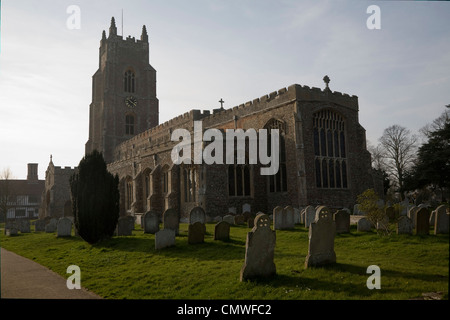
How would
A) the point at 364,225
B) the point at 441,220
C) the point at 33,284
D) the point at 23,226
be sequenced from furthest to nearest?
the point at 23,226
the point at 364,225
the point at 441,220
the point at 33,284

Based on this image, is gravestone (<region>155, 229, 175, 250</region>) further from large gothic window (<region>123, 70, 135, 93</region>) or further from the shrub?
large gothic window (<region>123, 70, 135, 93</region>)

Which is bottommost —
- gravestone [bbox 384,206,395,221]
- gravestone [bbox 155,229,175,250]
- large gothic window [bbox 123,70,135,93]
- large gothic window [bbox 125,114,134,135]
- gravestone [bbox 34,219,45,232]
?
gravestone [bbox 34,219,45,232]

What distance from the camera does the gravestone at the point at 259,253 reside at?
645cm

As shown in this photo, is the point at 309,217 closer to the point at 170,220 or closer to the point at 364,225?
the point at 364,225

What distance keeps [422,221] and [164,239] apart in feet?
23.2

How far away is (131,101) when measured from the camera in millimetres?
42438

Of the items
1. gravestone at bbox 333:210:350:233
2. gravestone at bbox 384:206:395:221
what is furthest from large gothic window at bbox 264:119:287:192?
gravestone at bbox 333:210:350:233

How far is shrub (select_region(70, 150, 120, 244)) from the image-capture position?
12.6m

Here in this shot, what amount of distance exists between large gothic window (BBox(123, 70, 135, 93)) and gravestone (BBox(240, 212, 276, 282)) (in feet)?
128

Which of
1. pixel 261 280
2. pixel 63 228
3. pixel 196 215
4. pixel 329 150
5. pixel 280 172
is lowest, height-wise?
pixel 261 280

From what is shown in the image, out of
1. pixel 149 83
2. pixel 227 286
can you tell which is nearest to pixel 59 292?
pixel 227 286

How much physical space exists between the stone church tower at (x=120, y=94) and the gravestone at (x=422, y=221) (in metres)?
36.0

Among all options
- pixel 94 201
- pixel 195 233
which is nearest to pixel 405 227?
pixel 195 233

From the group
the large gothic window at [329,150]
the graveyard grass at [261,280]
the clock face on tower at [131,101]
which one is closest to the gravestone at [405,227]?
the graveyard grass at [261,280]
